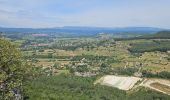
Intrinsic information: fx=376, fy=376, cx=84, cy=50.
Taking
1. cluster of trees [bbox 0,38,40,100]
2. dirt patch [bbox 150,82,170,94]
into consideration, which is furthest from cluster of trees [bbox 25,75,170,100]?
cluster of trees [bbox 0,38,40,100]

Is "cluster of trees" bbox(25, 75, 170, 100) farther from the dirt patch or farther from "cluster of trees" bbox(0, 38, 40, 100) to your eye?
"cluster of trees" bbox(0, 38, 40, 100)

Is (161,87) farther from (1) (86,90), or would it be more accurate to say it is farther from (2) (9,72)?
(2) (9,72)

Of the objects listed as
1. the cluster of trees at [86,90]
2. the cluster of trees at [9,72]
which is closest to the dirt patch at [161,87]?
the cluster of trees at [86,90]

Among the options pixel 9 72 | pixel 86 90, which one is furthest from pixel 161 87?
pixel 9 72

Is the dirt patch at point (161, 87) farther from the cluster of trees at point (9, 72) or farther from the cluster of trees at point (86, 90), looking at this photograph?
the cluster of trees at point (9, 72)

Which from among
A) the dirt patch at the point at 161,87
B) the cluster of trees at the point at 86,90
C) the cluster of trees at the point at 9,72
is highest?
the cluster of trees at the point at 9,72

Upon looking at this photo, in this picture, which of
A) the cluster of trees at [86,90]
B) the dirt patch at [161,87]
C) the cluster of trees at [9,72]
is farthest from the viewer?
the dirt patch at [161,87]

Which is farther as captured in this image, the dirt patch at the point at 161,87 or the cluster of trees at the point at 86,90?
the dirt patch at the point at 161,87

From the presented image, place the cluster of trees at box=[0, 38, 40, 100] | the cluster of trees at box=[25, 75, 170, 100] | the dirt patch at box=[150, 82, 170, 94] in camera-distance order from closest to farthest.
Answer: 1. the cluster of trees at box=[0, 38, 40, 100]
2. the cluster of trees at box=[25, 75, 170, 100]
3. the dirt patch at box=[150, 82, 170, 94]

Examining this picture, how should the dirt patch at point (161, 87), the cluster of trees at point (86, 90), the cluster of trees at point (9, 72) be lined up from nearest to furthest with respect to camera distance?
the cluster of trees at point (9, 72) → the cluster of trees at point (86, 90) → the dirt patch at point (161, 87)

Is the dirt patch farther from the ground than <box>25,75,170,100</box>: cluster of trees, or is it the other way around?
<box>25,75,170,100</box>: cluster of trees

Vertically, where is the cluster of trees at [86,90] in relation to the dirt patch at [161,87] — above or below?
above
